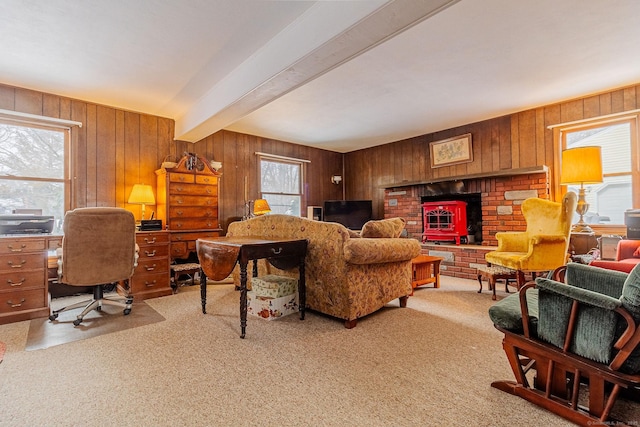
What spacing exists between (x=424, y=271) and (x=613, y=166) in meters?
2.75

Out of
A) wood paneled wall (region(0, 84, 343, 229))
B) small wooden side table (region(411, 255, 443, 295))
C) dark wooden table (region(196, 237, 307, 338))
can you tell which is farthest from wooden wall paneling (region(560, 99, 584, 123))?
wood paneled wall (region(0, 84, 343, 229))

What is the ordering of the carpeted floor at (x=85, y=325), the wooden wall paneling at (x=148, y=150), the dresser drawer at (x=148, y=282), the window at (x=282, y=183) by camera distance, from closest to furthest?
the carpeted floor at (x=85, y=325)
the dresser drawer at (x=148, y=282)
the wooden wall paneling at (x=148, y=150)
the window at (x=282, y=183)

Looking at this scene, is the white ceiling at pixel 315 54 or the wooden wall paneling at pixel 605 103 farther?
the wooden wall paneling at pixel 605 103

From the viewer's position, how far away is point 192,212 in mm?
4238

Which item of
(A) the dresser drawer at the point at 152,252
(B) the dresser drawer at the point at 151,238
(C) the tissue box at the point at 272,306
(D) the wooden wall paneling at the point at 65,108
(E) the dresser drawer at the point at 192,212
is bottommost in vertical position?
(C) the tissue box at the point at 272,306

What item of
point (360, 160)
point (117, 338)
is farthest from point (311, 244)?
point (360, 160)

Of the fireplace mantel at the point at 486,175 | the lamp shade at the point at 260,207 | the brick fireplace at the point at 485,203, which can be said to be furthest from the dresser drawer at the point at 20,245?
the fireplace mantel at the point at 486,175

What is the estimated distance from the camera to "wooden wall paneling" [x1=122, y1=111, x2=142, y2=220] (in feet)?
13.4

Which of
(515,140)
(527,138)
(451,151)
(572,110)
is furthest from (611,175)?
(451,151)

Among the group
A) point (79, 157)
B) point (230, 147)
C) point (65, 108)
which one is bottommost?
point (79, 157)

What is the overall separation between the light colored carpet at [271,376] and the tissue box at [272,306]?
9cm

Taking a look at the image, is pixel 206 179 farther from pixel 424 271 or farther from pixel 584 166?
pixel 584 166

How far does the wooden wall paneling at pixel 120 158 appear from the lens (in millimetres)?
4023

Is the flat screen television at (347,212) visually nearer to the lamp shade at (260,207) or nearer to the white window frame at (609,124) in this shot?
the lamp shade at (260,207)
